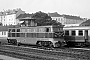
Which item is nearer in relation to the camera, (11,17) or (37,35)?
(37,35)

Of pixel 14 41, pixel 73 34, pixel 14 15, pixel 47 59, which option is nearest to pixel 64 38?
pixel 73 34

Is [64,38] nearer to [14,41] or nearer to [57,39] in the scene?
[57,39]

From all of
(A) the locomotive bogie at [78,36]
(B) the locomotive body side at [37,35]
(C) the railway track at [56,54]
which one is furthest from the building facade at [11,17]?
(C) the railway track at [56,54]

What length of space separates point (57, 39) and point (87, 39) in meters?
4.04

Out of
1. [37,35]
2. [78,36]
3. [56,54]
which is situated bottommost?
[56,54]

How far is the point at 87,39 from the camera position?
2556 cm

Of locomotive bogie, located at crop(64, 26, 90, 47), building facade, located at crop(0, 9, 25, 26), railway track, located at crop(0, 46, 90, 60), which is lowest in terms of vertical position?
railway track, located at crop(0, 46, 90, 60)

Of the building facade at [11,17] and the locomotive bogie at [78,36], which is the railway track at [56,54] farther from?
the building facade at [11,17]

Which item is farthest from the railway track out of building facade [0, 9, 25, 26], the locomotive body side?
building facade [0, 9, 25, 26]

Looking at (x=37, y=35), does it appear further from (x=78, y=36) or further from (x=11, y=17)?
(x=11, y=17)

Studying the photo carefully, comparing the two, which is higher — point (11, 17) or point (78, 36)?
point (11, 17)

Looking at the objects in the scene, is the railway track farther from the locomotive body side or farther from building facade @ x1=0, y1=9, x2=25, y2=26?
building facade @ x1=0, y1=9, x2=25, y2=26

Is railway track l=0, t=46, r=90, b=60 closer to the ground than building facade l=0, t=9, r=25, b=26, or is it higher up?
closer to the ground

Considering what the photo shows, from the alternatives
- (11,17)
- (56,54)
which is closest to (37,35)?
(56,54)
